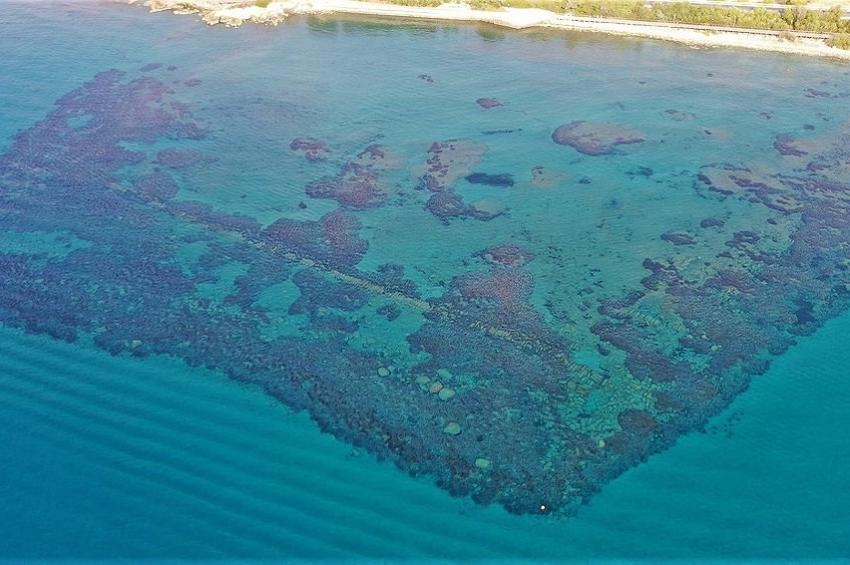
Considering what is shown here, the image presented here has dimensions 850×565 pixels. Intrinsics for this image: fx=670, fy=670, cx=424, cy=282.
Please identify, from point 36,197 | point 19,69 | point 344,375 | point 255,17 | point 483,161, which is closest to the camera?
point 344,375

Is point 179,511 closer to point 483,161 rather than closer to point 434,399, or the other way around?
point 434,399

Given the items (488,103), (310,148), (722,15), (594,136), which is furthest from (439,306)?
(722,15)

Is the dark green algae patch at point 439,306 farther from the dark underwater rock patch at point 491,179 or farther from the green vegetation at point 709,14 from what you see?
the green vegetation at point 709,14

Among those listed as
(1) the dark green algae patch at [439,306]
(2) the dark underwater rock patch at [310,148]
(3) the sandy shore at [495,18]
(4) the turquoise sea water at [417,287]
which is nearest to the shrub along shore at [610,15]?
(3) the sandy shore at [495,18]

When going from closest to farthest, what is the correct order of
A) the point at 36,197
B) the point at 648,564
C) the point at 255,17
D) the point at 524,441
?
the point at 648,564 → the point at 524,441 → the point at 36,197 → the point at 255,17

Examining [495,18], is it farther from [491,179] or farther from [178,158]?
[178,158]

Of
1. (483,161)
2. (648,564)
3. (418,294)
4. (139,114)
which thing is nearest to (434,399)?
(418,294)

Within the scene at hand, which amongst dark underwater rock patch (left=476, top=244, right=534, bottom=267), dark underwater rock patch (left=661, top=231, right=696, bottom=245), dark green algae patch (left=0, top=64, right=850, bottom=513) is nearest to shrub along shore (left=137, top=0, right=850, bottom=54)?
dark green algae patch (left=0, top=64, right=850, bottom=513)
